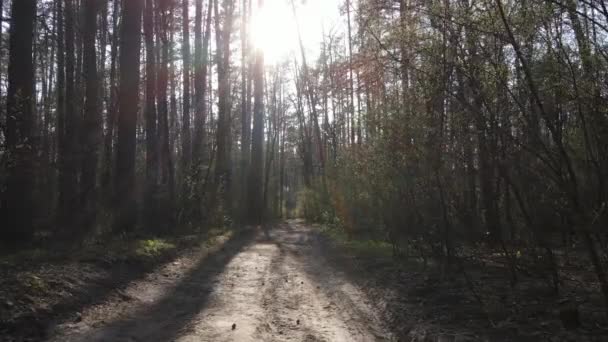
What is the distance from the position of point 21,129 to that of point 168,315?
613cm

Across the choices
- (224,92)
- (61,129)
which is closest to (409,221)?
(61,129)

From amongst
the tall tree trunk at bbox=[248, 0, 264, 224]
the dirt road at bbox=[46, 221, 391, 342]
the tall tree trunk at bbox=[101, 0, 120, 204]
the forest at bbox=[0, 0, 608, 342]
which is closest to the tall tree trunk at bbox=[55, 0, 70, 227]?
the forest at bbox=[0, 0, 608, 342]

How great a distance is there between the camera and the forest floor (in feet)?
16.7

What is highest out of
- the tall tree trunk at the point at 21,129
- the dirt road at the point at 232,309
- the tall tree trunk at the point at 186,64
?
the tall tree trunk at the point at 186,64

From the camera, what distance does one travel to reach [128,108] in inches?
507

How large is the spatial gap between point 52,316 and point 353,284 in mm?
4919

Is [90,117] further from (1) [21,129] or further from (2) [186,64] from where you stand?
(2) [186,64]

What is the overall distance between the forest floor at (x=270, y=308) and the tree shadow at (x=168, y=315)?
12mm

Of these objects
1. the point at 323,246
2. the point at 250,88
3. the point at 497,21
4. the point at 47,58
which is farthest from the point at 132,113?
the point at 47,58

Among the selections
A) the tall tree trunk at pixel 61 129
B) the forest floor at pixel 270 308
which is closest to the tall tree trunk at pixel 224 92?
the tall tree trunk at pixel 61 129

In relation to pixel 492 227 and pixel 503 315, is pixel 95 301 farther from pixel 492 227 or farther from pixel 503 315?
pixel 492 227

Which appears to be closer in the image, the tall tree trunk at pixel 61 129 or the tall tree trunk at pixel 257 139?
the tall tree trunk at pixel 61 129

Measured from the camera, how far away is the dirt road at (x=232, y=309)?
538 cm

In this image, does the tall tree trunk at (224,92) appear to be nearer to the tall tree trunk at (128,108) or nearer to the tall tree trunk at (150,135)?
the tall tree trunk at (150,135)
